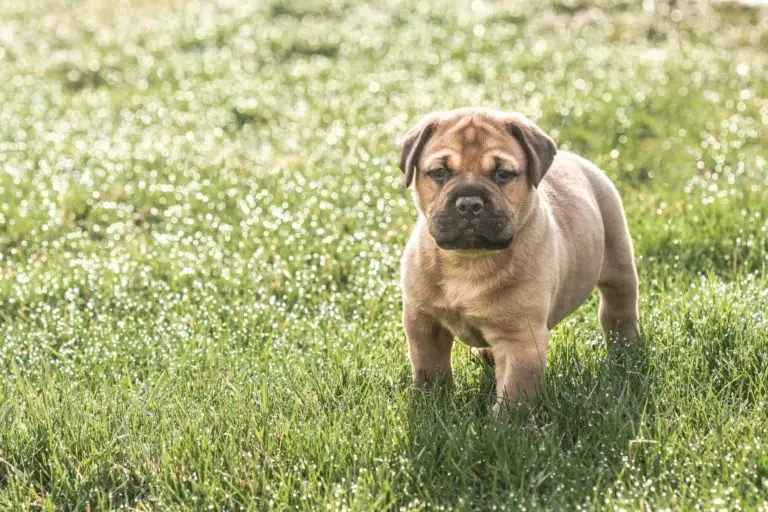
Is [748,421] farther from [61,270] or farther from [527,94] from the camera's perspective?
[527,94]

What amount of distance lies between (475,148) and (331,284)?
200 cm

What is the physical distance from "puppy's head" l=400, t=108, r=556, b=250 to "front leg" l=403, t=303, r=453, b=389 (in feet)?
1.39

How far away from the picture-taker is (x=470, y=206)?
3797 mm

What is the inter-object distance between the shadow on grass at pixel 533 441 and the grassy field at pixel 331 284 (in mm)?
13

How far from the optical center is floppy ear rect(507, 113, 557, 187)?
3.98 m

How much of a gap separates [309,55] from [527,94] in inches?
139

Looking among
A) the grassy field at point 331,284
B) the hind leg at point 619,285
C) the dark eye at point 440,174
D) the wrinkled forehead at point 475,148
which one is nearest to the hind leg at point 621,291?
the hind leg at point 619,285

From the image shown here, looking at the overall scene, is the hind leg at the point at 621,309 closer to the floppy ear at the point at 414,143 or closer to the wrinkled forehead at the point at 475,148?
the wrinkled forehead at the point at 475,148

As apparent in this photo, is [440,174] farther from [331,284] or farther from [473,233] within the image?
[331,284]

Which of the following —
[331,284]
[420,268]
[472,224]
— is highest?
[472,224]

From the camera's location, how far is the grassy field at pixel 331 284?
12.0 ft

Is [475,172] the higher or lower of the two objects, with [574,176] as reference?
higher

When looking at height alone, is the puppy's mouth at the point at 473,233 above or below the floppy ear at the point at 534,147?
below

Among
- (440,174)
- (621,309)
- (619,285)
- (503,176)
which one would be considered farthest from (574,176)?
(440,174)
